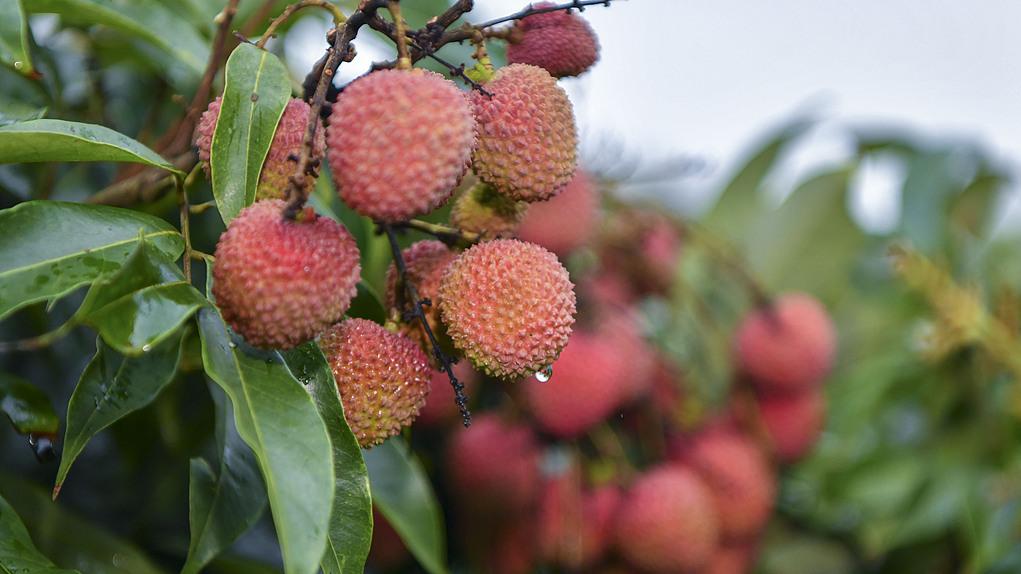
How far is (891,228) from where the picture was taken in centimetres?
163

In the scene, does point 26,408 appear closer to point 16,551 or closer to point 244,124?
point 16,551

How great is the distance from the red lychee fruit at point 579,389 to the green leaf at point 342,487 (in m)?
0.62

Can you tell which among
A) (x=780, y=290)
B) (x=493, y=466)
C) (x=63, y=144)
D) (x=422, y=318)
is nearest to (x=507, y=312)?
(x=422, y=318)

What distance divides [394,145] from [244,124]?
12 centimetres

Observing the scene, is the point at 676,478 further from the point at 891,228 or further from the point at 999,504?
the point at 891,228

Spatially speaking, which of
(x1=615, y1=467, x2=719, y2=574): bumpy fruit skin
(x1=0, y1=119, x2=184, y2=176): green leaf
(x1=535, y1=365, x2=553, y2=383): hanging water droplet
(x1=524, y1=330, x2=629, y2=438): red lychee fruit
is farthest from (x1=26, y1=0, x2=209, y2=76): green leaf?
(x1=615, y1=467, x2=719, y2=574): bumpy fruit skin

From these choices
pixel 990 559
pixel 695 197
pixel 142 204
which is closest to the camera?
pixel 142 204

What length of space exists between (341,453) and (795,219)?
4.42 ft

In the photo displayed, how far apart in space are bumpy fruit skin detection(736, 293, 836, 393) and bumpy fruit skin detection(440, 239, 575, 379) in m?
0.88

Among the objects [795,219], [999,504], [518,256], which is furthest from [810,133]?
[518,256]

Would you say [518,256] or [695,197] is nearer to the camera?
[518,256]

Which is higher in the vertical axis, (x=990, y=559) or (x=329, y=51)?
(x=329, y=51)

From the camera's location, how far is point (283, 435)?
48 cm

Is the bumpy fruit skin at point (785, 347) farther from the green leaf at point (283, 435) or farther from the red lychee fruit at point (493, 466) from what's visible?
the green leaf at point (283, 435)
